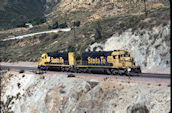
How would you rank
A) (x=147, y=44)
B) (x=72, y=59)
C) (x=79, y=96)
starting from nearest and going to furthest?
(x=79, y=96)
(x=147, y=44)
(x=72, y=59)

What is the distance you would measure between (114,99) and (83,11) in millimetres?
103104

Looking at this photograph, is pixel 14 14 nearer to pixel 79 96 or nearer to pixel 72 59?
pixel 72 59

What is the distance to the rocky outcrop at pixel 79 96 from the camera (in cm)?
2103

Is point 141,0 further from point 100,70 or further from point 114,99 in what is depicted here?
point 114,99

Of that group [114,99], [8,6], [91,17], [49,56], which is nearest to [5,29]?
[8,6]

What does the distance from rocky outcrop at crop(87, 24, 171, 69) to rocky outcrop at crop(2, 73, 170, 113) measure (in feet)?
39.0

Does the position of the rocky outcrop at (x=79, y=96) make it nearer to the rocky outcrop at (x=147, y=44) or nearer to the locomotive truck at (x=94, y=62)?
the locomotive truck at (x=94, y=62)

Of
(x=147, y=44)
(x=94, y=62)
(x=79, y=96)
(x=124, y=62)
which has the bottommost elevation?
(x=79, y=96)

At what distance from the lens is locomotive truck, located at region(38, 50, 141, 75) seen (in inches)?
1179

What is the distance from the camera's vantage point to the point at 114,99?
23.9 m

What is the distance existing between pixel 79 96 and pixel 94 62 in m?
8.42

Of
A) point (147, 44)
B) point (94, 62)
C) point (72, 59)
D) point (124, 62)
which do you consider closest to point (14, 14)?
point (72, 59)

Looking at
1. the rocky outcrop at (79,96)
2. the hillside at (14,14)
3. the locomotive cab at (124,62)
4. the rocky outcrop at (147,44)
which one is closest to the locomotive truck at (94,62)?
the locomotive cab at (124,62)

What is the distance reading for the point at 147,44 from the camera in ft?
123
